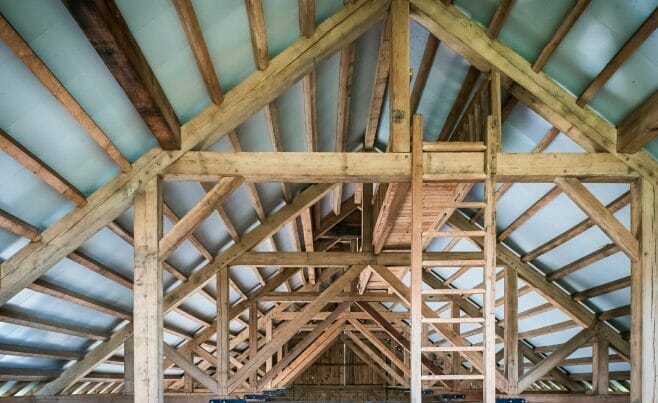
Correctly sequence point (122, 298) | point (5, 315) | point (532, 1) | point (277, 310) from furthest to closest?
point (277, 310) → point (122, 298) → point (5, 315) → point (532, 1)

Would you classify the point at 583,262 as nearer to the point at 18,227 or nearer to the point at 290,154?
the point at 290,154

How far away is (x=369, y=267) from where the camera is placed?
8766mm

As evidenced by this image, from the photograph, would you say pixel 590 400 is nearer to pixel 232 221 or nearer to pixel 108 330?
pixel 232 221

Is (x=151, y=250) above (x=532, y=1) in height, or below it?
below

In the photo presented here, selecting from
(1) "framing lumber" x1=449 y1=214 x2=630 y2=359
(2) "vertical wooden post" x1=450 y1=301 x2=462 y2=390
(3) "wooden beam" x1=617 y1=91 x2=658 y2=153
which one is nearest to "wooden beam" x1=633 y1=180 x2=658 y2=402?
(3) "wooden beam" x1=617 y1=91 x2=658 y2=153

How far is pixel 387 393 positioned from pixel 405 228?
6.79 m

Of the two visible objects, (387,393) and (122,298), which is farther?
(387,393)

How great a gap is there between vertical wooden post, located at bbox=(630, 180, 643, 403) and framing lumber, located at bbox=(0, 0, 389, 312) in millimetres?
2711

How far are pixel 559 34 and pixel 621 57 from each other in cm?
48

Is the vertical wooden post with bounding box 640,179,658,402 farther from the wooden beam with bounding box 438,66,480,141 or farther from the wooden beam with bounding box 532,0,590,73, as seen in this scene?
the wooden beam with bounding box 438,66,480,141

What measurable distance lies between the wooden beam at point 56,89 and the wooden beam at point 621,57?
12.2 ft

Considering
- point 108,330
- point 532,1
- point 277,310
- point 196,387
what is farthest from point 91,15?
point 196,387

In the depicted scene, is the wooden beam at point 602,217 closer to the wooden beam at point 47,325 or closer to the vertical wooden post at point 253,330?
the wooden beam at point 47,325

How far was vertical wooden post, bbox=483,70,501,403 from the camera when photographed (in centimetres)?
470
